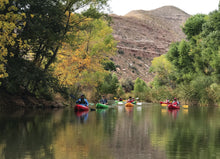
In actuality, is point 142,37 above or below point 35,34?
above

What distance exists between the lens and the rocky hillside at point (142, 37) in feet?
376

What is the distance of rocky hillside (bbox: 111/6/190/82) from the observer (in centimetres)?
11475

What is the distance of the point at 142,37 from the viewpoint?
145000 millimetres

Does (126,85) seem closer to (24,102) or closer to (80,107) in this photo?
(24,102)

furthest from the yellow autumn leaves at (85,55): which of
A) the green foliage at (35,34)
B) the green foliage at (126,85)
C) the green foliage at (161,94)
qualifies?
the green foliage at (126,85)

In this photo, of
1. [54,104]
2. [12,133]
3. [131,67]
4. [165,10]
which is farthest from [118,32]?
[12,133]

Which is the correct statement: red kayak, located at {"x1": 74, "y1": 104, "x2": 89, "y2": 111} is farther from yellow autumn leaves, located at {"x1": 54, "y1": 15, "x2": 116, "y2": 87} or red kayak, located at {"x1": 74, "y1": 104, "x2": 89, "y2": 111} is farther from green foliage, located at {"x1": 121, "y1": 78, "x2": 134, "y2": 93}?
green foliage, located at {"x1": 121, "y1": 78, "x2": 134, "y2": 93}

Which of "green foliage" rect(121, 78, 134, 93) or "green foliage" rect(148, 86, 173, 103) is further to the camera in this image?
"green foliage" rect(121, 78, 134, 93)

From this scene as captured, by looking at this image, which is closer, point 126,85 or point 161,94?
point 161,94

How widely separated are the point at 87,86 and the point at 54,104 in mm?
9088

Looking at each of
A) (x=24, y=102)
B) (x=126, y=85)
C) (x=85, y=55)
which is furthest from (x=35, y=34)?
(x=126, y=85)

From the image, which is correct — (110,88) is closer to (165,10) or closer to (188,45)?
(188,45)

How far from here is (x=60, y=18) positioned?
29766 mm

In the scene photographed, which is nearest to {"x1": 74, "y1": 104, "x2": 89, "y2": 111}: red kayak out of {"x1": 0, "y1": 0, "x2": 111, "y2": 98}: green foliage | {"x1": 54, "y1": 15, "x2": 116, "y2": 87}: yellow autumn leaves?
{"x1": 0, "y1": 0, "x2": 111, "y2": 98}: green foliage
